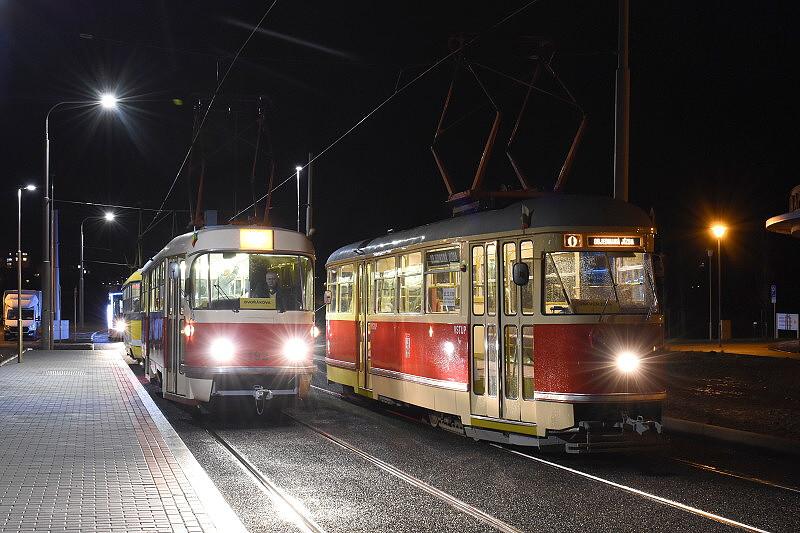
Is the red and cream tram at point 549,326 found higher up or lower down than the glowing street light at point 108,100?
lower down

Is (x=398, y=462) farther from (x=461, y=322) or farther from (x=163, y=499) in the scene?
(x=163, y=499)

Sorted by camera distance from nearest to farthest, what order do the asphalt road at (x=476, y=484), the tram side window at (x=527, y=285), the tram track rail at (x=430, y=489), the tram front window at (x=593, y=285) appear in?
the tram track rail at (x=430, y=489), the asphalt road at (x=476, y=484), the tram front window at (x=593, y=285), the tram side window at (x=527, y=285)

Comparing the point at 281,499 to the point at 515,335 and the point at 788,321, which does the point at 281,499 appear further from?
the point at 788,321

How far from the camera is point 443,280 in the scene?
1334cm

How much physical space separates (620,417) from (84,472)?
A: 6.17m

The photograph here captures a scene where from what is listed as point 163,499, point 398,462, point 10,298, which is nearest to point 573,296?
point 398,462

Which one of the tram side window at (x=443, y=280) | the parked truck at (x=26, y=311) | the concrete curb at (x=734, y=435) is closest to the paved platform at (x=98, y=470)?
the tram side window at (x=443, y=280)

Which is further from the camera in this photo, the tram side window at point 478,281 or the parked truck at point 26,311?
the parked truck at point 26,311

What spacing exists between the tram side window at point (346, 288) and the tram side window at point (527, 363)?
20.3 feet

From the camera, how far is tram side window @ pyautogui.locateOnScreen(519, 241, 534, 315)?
460 inches

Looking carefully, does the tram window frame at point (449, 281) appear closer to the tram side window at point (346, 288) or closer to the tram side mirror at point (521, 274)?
the tram side mirror at point (521, 274)

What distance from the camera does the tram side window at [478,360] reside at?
12312 mm

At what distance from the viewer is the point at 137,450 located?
11531mm

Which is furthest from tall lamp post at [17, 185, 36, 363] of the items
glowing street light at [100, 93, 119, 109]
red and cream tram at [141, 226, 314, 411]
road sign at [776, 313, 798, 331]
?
road sign at [776, 313, 798, 331]
